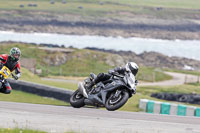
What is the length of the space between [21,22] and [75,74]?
13020cm

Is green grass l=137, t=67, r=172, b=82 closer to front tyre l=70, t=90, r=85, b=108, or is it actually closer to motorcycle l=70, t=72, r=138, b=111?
front tyre l=70, t=90, r=85, b=108

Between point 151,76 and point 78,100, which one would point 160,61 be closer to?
point 151,76

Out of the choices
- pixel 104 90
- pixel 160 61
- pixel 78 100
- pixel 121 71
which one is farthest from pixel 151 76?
pixel 104 90

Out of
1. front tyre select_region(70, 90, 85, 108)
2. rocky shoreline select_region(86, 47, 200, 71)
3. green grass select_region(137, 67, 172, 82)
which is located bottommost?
rocky shoreline select_region(86, 47, 200, 71)

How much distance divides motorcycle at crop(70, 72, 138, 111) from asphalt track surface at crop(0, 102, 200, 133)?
1.16 feet

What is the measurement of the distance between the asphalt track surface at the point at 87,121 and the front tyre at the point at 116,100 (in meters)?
0.27

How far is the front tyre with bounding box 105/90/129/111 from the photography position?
13.7 meters

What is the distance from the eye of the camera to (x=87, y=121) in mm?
12672

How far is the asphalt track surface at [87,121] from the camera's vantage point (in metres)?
11.7

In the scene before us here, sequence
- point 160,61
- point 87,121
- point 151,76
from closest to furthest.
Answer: point 87,121
point 151,76
point 160,61

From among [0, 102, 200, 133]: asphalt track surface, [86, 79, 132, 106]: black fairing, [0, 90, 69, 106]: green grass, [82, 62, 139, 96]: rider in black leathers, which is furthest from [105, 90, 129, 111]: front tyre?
[0, 90, 69, 106]: green grass

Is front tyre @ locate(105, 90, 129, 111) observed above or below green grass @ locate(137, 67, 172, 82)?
above

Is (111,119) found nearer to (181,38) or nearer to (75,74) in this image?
(75,74)

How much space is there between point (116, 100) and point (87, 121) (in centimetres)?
148
